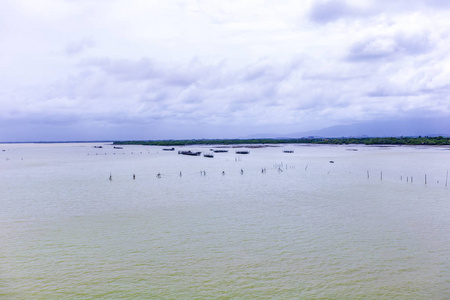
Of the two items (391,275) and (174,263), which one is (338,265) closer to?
(391,275)

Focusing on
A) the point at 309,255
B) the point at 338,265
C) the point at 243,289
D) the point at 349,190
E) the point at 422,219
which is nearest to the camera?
the point at 243,289

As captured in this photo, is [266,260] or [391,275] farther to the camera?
[266,260]

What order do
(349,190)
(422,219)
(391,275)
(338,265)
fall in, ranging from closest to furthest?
(391,275) → (338,265) → (422,219) → (349,190)

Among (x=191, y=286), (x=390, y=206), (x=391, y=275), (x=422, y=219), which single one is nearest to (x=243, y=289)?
(x=191, y=286)

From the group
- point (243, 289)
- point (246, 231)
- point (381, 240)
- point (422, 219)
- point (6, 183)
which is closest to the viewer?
point (243, 289)

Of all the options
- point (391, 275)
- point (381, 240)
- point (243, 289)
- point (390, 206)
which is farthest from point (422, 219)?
point (243, 289)

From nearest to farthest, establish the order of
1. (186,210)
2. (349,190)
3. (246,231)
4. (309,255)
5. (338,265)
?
1. (338,265)
2. (309,255)
3. (246,231)
4. (186,210)
5. (349,190)

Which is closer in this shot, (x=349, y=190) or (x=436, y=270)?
(x=436, y=270)

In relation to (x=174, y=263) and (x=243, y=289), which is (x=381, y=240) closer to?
(x=243, y=289)
